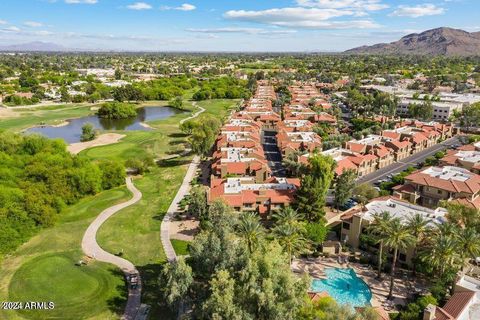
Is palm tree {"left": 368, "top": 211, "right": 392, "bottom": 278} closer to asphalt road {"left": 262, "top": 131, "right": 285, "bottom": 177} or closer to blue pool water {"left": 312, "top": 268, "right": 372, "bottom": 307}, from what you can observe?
blue pool water {"left": 312, "top": 268, "right": 372, "bottom": 307}

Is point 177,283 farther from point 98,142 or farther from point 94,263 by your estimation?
point 98,142

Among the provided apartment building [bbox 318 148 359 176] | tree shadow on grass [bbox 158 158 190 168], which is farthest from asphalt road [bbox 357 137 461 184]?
tree shadow on grass [bbox 158 158 190 168]

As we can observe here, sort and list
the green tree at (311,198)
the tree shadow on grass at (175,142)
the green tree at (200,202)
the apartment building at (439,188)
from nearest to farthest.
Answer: the green tree at (311,198)
the green tree at (200,202)
the apartment building at (439,188)
the tree shadow on grass at (175,142)

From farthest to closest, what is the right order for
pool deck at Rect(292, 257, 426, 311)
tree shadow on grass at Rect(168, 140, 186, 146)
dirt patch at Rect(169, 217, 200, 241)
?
tree shadow on grass at Rect(168, 140, 186, 146) < dirt patch at Rect(169, 217, 200, 241) < pool deck at Rect(292, 257, 426, 311)

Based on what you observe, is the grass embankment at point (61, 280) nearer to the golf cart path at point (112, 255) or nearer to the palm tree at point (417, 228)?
the golf cart path at point (112, 255)

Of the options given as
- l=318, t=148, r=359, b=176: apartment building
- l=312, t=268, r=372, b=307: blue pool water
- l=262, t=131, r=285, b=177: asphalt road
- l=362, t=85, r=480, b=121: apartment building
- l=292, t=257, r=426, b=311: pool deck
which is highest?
l=362, t=85, r=480, b=121: apartment building

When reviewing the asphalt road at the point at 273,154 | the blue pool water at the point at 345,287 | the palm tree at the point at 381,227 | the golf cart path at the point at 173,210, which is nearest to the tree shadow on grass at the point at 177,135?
the asphalt road at the point at 273,154

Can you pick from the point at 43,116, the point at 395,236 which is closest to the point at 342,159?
the point at 395,236
